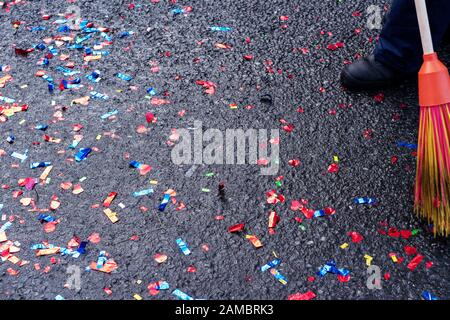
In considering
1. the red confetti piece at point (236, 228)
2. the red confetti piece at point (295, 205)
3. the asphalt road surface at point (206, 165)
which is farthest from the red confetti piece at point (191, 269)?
the red confetti piece at point (295, 205)

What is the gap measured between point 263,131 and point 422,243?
83cm

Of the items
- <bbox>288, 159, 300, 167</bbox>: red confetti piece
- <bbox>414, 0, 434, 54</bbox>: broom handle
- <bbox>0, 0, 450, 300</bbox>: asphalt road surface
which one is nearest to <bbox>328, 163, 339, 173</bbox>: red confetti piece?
<bbox>0, 0, 450, 300</bbox>: asphalt road surface

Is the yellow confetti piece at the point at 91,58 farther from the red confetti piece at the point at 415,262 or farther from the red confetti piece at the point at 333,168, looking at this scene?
the red confetti piece at the point at 415,262

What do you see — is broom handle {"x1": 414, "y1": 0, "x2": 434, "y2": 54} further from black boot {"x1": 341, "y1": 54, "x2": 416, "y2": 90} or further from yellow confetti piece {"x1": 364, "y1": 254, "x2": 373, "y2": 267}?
yellow confetti piece {"x1": 364, "y1": 254, "x2": 373, "y2": 267}

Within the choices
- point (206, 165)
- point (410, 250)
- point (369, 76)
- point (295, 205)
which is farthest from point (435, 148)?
point (206, 165)

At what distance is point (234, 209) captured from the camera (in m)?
2.22

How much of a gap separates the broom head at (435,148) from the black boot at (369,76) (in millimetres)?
613

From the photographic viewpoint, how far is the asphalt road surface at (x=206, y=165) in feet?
6.59

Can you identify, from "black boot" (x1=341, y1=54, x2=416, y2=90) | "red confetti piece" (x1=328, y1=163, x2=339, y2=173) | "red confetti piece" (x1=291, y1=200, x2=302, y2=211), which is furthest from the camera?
"black boot" (x1=341, y1=54, x2=416, y2=90)

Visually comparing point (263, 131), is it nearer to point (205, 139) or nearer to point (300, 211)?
point (205, 139)

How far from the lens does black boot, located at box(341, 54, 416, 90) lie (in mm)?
2729

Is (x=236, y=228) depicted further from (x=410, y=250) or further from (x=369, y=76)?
(x=369, y=76)

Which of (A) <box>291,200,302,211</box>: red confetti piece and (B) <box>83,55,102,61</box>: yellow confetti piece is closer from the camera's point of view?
(A) <box>291,200,302,211</box>: red confetti piece
